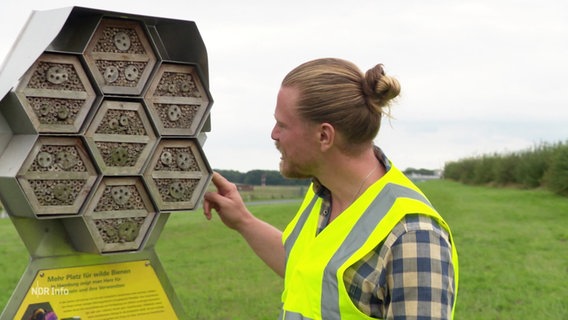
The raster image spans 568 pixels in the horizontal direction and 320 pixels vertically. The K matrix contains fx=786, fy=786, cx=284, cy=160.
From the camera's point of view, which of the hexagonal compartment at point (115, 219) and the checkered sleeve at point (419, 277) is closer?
the checkered sleeve at point (419, 277)

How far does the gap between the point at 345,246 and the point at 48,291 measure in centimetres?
134

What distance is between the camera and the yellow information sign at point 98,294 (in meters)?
3.09

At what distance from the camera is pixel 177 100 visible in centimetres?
324

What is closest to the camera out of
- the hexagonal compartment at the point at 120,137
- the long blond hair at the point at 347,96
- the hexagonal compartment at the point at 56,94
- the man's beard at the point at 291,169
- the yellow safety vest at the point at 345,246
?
the yellow safety vest at the point at 345,246

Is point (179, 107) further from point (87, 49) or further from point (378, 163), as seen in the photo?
point (378, 163)

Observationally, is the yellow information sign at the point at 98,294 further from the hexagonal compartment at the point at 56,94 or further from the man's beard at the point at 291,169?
the man's beard at the point at 291,169

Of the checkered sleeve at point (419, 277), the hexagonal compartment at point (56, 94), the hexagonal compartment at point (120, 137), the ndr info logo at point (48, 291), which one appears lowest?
the checkered sleeve at point (419, 277)

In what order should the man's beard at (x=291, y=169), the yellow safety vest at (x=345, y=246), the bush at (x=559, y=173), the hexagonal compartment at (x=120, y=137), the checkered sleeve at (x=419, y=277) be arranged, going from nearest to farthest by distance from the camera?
the checkered sleeve at (x=419, y=277), the yellow safety vest at (x=345, y=246), the man's beard at (x=291, y=169), the hexagonal compartment at (x=120, y=137), the bush at (x=559, y=173)

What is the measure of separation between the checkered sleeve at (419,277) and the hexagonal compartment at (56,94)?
4.53ft

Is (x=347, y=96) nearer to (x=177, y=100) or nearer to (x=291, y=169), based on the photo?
(x=291, y=169)

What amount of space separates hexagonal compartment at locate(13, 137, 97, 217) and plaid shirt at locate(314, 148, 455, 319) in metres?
1.22

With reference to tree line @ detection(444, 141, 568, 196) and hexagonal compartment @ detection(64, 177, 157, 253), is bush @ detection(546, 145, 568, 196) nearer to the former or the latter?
tree line @ detection(444, 141, 568, 196)

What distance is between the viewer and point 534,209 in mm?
20281

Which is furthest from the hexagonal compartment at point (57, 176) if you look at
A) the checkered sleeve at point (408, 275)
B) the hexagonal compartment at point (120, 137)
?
the checkered sleeve at point (408, 275)
